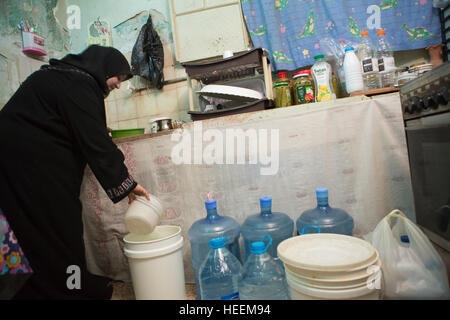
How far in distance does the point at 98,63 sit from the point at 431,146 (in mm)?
1554

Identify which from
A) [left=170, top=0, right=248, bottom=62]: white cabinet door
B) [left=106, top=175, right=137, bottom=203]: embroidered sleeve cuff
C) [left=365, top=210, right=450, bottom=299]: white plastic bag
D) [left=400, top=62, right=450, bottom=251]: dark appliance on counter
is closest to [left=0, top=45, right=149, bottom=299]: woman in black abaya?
[left=106, top=175, right=137, bottom=203]: embroidered sleeve cuff

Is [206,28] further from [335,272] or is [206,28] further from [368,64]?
[335,272]

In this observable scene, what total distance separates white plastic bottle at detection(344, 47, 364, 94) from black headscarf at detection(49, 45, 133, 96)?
1.28 metres

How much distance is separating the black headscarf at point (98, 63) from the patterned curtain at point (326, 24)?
38.4 inches

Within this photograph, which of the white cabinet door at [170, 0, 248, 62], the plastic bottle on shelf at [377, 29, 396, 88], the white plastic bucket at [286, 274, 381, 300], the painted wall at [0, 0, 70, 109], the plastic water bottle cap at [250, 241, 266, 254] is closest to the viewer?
the white plastic bucket at [286, 274, 381, 300]

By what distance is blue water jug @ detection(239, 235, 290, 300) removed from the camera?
0.97 metres

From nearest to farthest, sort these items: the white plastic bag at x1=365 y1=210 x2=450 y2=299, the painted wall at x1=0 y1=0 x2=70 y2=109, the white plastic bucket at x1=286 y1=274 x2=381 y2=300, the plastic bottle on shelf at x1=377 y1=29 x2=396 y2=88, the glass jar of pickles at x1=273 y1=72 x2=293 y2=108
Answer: the white plastic bucket at x1=286 y1=274 x2=381 y2=300, the white plastic bag at x1=365 y1=210 x2=450 y2=299, the plastic bottle on shelf at x1=377 y1=29 x2=396 y2=88, the glass jar of pickles at x1=273 y1=72 x2=293 y2=108, the painted wall at x1=0 y1=0 x2=70 y2=109

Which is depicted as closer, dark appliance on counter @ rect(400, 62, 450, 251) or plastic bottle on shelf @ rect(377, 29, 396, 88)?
dark appliance on counter @ rect(400, 62, 450, 251)

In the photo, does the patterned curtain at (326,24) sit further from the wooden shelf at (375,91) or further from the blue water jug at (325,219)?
the blue water jug at (325,219)

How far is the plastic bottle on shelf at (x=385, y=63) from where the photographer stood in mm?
1433

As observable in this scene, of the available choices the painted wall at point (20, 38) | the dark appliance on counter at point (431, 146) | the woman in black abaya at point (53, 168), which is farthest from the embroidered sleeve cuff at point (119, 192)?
the painted wall at point (20, 38)

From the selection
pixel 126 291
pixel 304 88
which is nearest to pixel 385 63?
pixel 304 88

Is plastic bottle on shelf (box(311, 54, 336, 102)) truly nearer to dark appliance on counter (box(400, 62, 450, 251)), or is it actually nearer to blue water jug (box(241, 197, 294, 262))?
dark appliance on counter (box(400, 62, 450, 251))
